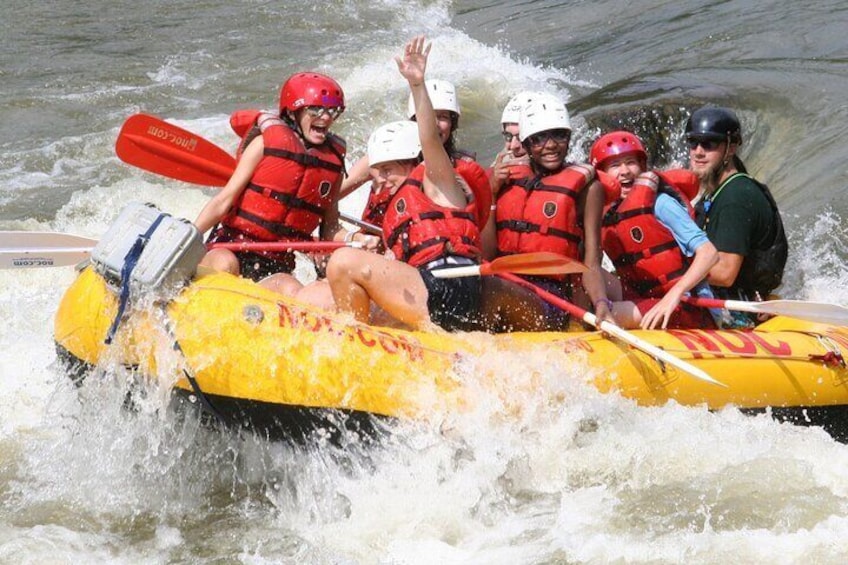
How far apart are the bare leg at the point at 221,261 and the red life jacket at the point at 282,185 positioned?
19 centimetres

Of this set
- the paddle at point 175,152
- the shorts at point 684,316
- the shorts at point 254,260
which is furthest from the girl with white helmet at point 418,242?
the paddle at point 175,152

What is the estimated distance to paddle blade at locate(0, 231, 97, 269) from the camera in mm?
5773

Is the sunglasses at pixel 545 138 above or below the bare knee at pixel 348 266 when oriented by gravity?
above

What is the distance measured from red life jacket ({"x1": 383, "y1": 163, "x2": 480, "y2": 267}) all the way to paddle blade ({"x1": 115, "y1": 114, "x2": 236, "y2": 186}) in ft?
5.22

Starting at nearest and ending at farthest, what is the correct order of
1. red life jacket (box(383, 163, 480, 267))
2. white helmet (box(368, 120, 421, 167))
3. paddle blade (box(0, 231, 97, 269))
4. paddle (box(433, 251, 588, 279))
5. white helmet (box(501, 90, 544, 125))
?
paddle (box(433, 251, 588, 279)), red life jacket (box(383, 163, 480, 267)), white helmet (box(368, 120, 421, 167)), paddle blade (box(0, 231, 97, 269)), white helmet (box(501, 90, 544, 125))

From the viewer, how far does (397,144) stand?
5477 millimetres

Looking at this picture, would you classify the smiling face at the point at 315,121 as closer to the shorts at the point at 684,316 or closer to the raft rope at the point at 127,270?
the raft rope at the point at 127,270

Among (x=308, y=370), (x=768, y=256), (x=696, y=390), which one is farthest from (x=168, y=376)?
(x=768, y=256)

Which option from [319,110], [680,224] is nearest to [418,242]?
[319,110]

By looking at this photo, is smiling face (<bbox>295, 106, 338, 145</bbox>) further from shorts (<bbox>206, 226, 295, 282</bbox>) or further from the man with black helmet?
the man with black helmet

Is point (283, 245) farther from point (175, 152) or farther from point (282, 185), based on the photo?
point (175, 152)

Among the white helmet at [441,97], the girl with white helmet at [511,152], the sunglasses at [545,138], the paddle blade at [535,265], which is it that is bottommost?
the paddle blade at [535,265]

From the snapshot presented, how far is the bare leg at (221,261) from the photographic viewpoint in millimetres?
5891

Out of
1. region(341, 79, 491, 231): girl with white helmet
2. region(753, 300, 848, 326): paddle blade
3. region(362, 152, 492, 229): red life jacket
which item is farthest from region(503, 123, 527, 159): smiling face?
region(753, 300, 848, 326): paddle blade
